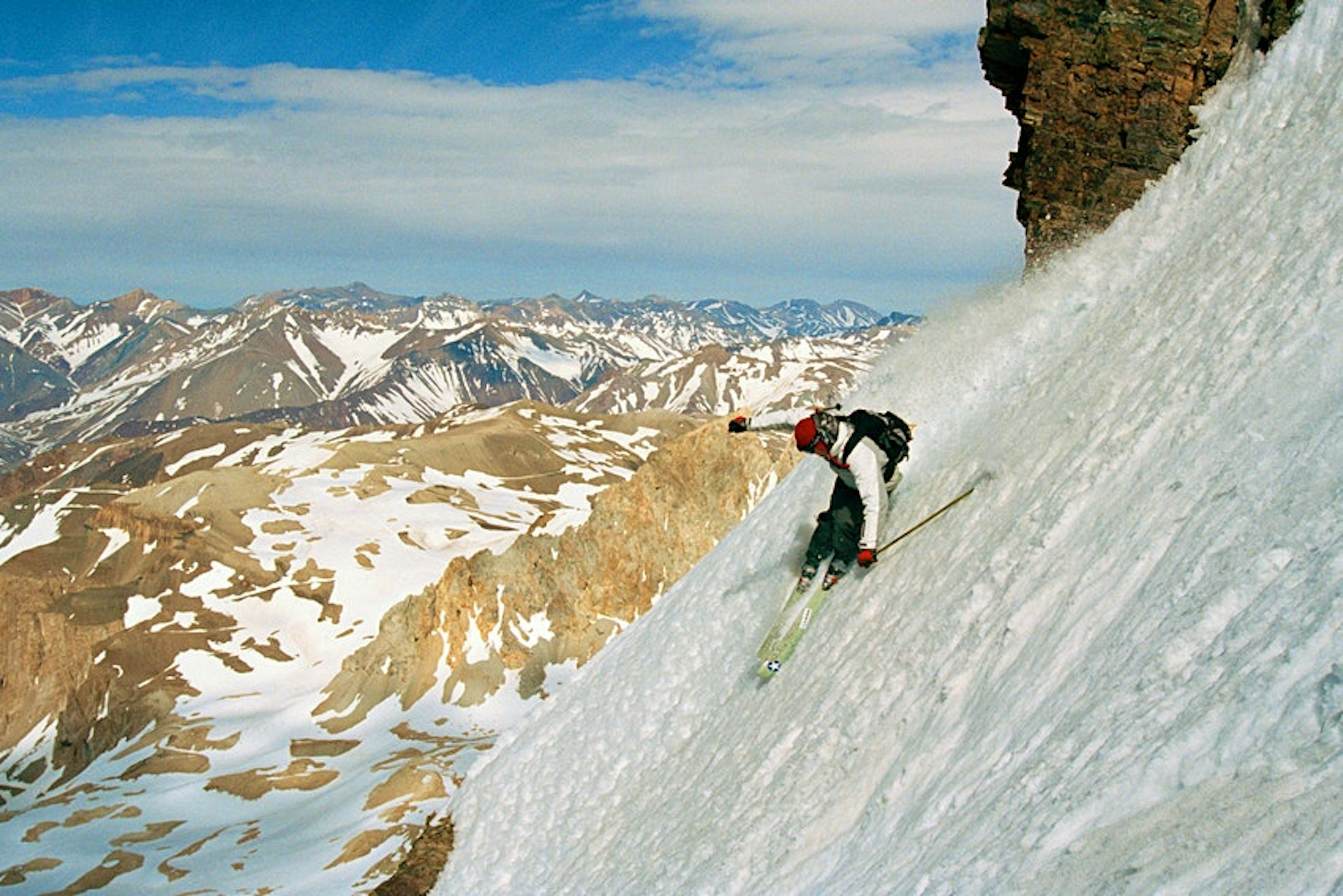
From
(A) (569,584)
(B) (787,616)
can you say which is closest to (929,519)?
(B) (787,616)

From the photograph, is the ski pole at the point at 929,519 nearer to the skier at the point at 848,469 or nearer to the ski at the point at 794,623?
the ski at the point at 794,623

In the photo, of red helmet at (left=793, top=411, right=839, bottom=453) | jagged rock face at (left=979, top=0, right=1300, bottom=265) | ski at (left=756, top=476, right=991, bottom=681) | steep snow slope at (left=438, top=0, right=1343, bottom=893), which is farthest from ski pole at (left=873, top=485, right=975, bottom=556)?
jagged rock face at (left=979, top=0, right=1300, bottom=265)

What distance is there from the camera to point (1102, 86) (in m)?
18.5

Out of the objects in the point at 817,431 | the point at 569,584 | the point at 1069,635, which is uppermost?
the point at 817,431

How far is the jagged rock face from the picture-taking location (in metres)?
17.2

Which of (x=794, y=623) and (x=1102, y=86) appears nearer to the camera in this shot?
(x=794, y=623)

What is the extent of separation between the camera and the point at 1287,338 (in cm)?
976

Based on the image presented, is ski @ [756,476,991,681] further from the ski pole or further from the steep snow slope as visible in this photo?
the steep snow slope

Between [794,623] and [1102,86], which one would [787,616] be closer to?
[794,623]

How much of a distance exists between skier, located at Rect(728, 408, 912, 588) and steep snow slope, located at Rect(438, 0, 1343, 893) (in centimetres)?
62

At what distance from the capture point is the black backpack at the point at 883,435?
1380cm

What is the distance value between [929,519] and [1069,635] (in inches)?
184

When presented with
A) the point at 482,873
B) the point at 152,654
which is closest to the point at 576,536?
the point at 152,654

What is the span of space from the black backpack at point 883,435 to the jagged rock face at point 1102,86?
7.05 metres
